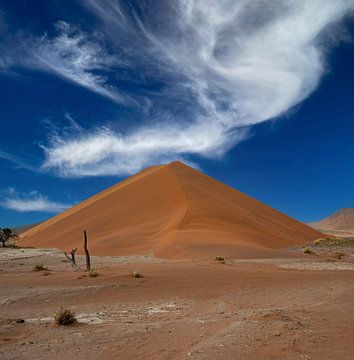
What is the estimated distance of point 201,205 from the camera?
4950cm

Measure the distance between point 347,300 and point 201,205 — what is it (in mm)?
37962

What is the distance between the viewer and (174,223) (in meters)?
42.6

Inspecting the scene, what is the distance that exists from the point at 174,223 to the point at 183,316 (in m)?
32.3

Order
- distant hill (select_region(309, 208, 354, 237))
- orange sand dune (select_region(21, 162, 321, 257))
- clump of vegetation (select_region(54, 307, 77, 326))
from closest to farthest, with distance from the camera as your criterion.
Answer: clump of vegetation (select_region(54, 307, 77, 326)), orange sand dune (select_region(21, 162, 321, 257)), distant hill (select_region(309, 208, 354, 237))

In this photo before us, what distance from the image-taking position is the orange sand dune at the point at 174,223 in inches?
1351

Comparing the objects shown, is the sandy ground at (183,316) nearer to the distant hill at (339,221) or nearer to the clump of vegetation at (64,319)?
the clump of vegetation at (64,319)

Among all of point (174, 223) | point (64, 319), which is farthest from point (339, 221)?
point (64, 319)

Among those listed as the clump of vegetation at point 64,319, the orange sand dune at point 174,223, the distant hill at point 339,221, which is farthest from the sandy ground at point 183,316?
the distant hill at point 339,221

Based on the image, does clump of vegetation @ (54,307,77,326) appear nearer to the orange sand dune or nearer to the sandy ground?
the sandy ground

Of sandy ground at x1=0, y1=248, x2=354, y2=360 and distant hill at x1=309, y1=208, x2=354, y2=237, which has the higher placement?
distant hill at x1=309, y1=208, x2=354, y2=237

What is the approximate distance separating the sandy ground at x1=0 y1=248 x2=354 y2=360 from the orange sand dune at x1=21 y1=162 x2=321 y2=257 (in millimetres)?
12795

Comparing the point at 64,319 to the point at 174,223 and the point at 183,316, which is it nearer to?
the point at 183,316

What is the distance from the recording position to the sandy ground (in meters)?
7.14

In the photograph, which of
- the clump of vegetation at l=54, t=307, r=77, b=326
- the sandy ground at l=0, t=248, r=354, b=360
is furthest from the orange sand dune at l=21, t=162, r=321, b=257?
the clump of vegetation at l=54, t=307, r=77, b=326
